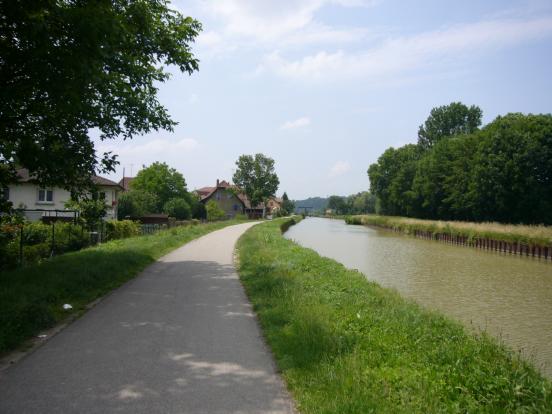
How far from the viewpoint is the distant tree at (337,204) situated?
177 metres

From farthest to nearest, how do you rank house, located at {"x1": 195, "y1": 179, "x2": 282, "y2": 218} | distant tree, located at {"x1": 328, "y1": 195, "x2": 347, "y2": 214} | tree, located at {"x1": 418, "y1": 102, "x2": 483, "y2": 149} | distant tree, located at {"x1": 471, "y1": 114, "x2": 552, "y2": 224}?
distant tree, located at {"x1": 328, "y1": 195, "x2": 347, "y2": 214} < house, located at {"x1": 195, "y1": 179, "x2": 282, "y2": 218} < tree, located at {"x1": 418, "y1": 102, "x2": 483, "y2": 149} < distant tree, located at {"x1": 471, "y1": 114, "x2": 552, "y2": 224}

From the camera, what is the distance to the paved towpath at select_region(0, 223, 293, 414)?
4.93 m

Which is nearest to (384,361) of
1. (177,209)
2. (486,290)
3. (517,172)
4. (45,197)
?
(486,290)

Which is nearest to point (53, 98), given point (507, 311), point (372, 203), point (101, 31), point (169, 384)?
point (101, 31)

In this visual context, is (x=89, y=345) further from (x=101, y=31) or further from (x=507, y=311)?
(x=507, y=311)

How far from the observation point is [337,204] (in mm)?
184000

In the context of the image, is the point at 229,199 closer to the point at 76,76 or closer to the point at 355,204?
the point at 355,204

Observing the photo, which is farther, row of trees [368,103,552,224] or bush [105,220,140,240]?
row of trees [368,103,552,224]

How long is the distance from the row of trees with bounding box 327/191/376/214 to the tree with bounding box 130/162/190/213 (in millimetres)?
76829

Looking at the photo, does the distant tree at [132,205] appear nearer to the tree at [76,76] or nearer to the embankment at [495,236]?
the embankment at [495,236]

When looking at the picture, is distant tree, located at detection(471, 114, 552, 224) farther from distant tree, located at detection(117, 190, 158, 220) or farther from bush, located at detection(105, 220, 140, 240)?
distant tree, located at detection(117, 190, 158, 220)

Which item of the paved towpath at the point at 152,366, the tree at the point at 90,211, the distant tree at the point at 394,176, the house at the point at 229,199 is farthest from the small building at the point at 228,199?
the paved towpath at the point at 152,366

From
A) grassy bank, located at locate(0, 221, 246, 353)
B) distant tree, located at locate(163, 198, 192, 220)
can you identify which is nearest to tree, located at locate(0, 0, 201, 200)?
grassy bank, located at locate(0, 221, 246, 353)

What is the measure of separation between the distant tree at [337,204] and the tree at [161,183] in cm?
11053
